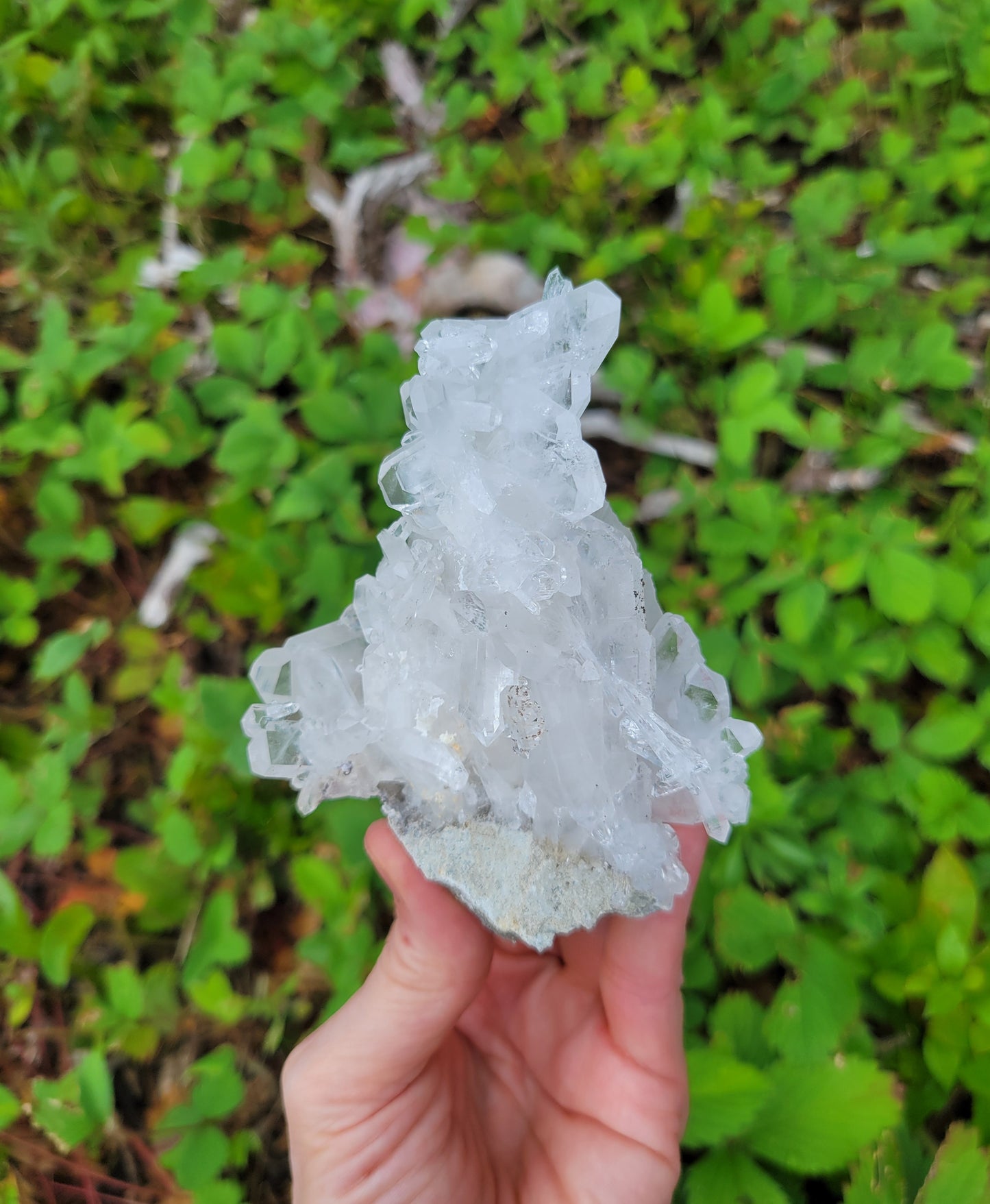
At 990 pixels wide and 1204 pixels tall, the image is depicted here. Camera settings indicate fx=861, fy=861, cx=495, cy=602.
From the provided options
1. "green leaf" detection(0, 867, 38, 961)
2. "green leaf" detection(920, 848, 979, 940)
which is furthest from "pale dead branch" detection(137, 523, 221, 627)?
"green leaf" detection(920, 848, 979, 940)

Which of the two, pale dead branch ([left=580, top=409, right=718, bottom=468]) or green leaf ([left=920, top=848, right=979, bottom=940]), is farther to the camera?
pale dead branch ([left=580, top=409, right=718, bottom=468])

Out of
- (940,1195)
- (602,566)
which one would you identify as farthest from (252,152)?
(940,1195)

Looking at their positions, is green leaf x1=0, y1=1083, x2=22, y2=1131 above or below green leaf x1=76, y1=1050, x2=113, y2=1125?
below

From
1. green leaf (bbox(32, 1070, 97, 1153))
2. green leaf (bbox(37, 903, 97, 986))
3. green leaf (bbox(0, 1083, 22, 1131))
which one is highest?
green leaf (bbox(37, 903, 97, 986))

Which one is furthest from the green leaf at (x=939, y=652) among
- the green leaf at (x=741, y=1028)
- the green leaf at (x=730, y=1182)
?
the green leaf at (x=730, y=1182)

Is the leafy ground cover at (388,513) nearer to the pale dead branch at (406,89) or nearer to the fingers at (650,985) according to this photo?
the pale dead branch at (406,89)

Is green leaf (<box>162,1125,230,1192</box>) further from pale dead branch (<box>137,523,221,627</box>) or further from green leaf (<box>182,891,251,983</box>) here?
pale dead branch (<box>137,523,221,627</box>)

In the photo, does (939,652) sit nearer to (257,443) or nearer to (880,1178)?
(880,1178)
